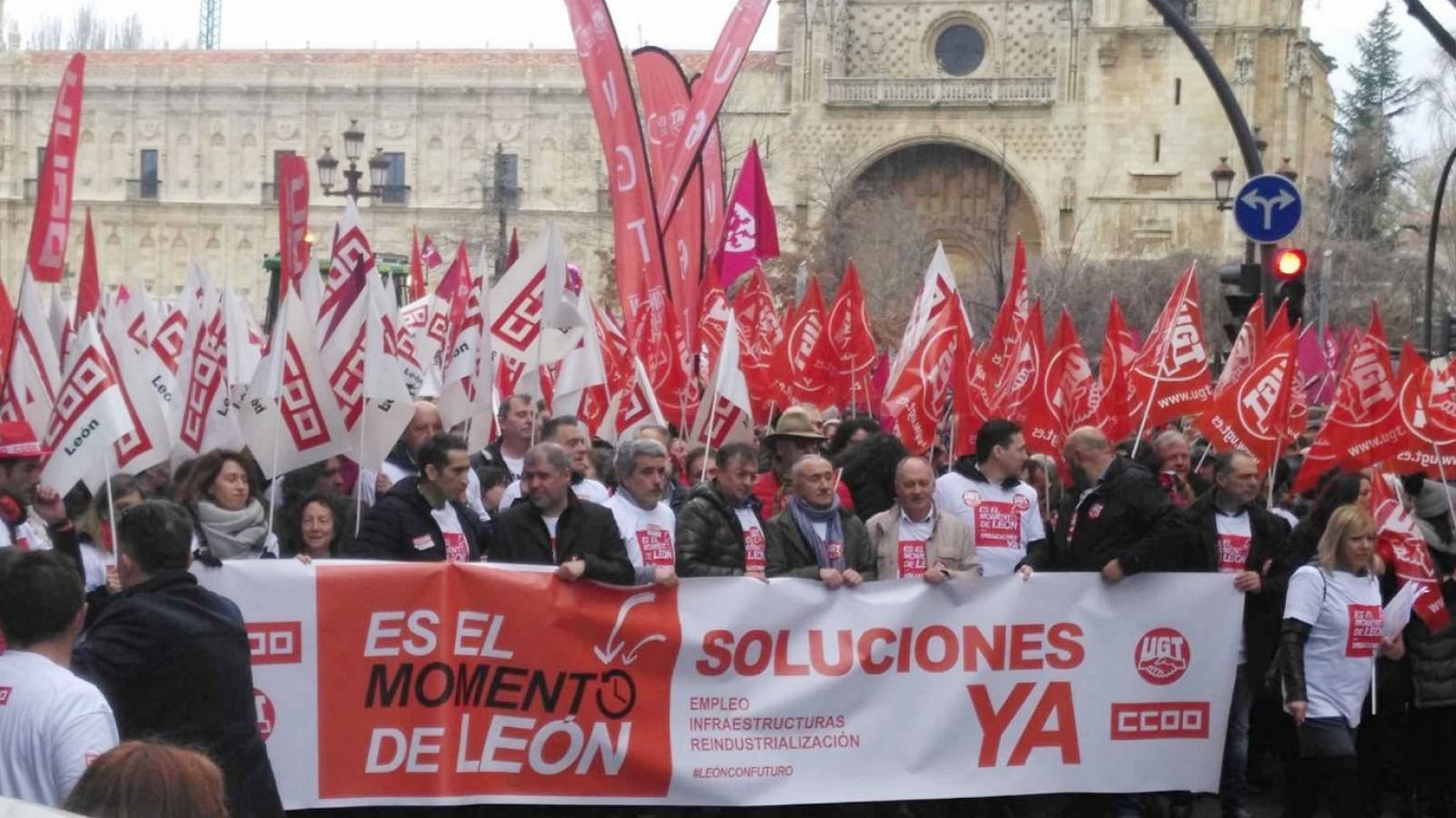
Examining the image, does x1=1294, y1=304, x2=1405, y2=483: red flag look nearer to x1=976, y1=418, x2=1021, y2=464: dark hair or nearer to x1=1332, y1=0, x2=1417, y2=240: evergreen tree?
x1=976, y1=418, x2=1021, y2=464: dark hair

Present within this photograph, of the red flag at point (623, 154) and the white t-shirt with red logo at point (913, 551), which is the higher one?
the red flag at point (623, 154)

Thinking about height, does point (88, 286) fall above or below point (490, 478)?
above

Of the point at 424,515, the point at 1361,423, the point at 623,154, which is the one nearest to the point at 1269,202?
the point at 1361,423

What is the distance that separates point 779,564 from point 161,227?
66286 millimetres

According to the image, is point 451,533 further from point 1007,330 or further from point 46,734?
point 1007,330

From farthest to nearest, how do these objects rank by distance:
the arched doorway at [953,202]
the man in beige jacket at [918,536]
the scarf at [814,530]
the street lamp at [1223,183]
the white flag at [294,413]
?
the arched doorway at [953,202], the street lamp at [1223,183], the white flag at [294,413], the man in beige jacket at [918,536], the scarf at [814,530]

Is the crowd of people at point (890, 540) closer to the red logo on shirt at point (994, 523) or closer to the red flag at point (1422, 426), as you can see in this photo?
the red logo on shirt at point (994, 523)

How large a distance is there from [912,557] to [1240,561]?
5.04 ft

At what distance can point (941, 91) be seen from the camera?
63.8 m

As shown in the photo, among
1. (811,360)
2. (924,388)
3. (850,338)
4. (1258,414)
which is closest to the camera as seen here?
(1258,414)

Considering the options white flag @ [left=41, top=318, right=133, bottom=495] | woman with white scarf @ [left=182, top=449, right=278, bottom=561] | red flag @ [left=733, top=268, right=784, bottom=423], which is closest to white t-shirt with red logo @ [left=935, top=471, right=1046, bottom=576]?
woman with white scarf @ [left=182, top=449, right=278, bottom=561]

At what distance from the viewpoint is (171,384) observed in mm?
14664

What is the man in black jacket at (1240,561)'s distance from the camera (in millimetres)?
9656

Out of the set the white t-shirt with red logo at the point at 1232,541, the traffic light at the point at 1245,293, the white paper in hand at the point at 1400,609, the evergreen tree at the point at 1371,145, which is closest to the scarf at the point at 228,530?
the white t-shirt with red logo at the point at 1232,541
